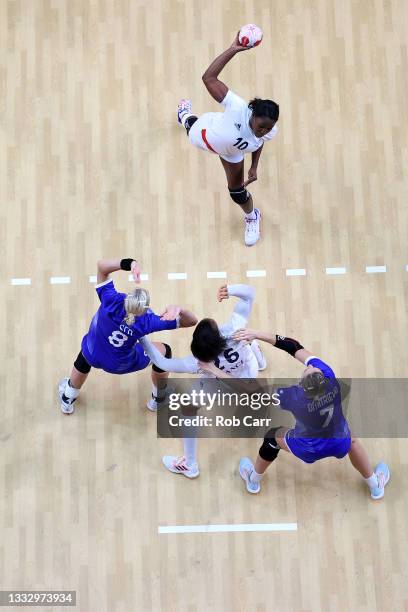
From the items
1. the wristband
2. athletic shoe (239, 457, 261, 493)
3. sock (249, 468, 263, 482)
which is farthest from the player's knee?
sock (249, 468, 263, 482)

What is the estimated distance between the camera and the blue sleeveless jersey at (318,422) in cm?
634

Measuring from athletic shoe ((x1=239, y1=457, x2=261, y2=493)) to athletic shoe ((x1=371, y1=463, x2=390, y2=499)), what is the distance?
1139 mm

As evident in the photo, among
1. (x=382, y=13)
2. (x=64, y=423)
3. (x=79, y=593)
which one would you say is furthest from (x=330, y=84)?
(x=79, y=593)

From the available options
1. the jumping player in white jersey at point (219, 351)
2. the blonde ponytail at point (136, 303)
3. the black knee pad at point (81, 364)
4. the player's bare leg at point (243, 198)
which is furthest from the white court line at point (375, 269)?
the black knee pad at point (81, 364)

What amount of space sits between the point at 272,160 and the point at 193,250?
1403mm

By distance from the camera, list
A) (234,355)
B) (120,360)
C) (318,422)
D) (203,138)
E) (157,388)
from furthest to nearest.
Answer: (157,388)
(203,138)
(120,360)
(234,355)
(318,422)

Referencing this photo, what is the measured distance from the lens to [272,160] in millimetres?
8578

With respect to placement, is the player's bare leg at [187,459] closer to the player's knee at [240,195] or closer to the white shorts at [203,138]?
the player's knee at [240,195]

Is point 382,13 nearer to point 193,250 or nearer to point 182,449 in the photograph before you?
point 193,250

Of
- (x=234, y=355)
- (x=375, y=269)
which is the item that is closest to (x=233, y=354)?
(x=234, y=355)

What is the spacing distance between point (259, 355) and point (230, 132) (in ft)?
7.39

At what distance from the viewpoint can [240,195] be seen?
7871 millimetres

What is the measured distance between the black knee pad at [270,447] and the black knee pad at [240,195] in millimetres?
2388

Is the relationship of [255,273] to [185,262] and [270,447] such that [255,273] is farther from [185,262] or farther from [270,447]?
[270,447]
